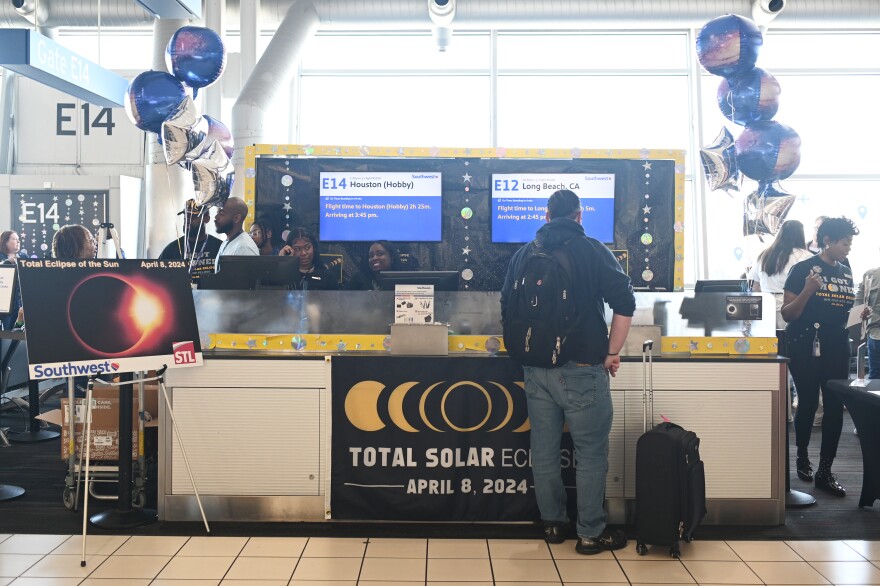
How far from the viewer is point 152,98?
15.6ft

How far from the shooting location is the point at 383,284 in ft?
13.1

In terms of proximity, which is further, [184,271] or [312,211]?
[312,211]

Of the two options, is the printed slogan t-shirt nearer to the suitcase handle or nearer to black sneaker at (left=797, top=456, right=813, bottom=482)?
black sneaker at (left=797, top=456, right=813, bottom=482)

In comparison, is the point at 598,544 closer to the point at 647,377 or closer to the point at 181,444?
the point at 647,377

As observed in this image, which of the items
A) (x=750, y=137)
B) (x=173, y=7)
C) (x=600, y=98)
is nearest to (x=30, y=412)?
(x=173, y=7)

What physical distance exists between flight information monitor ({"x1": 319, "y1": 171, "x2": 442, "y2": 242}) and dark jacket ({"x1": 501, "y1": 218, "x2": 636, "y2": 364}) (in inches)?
77.4

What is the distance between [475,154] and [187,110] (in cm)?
183

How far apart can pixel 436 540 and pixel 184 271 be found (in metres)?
1.67

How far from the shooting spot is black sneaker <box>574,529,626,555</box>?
338cm

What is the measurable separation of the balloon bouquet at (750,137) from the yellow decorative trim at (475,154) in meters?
0.55

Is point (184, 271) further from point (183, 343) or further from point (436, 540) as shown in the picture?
point (436, 540)

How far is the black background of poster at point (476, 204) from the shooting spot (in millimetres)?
5207

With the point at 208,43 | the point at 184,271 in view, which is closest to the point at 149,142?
the point at 208,43

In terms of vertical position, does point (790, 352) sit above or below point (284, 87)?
below
